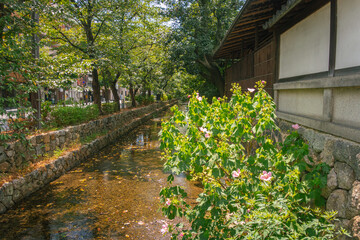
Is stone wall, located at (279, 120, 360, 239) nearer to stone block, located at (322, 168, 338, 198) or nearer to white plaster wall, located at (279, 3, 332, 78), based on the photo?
stone block, located at (322, 168, 338, 198)

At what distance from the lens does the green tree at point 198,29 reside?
18.8m

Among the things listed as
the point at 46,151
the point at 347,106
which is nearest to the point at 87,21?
the point at 46,151

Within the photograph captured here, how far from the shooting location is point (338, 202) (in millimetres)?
3074

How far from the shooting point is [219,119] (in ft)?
13.4

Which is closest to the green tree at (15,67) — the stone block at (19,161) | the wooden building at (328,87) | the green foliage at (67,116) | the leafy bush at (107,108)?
the stone block at (19,161)

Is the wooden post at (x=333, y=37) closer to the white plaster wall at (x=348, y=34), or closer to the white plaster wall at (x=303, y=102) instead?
the white plaster wall at (x=348, y=34)

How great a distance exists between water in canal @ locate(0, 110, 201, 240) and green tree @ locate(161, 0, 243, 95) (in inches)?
437

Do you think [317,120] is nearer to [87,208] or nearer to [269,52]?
[269,52]

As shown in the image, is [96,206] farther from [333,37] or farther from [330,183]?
[333,37]

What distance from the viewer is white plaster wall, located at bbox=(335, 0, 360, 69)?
132 inches

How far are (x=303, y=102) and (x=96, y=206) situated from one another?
197 inches

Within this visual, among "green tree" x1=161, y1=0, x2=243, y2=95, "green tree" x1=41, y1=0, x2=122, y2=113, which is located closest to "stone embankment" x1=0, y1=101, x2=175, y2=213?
"green tree" x1=41, y1=0, x2=122, y2=113

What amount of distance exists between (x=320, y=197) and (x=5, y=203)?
6.24 metres

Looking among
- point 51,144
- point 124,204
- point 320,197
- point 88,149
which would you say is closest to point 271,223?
point 320,197
